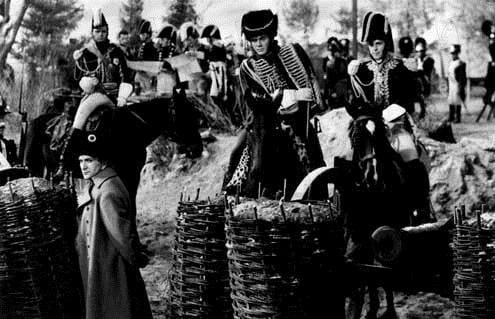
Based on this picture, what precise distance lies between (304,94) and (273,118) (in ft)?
2.05

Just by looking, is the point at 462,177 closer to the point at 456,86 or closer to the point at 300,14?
the point at 456,86

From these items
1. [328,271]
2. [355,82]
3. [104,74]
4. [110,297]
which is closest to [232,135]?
[104,74]

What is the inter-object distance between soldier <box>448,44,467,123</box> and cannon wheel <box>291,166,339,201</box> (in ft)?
48.4

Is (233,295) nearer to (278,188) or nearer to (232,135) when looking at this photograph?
(278,188)

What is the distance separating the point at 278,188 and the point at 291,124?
2.08ft

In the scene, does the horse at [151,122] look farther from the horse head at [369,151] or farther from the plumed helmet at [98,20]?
the plumed helmet at [98,20]

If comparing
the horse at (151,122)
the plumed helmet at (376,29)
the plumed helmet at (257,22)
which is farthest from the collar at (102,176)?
the plumed helmet at (376,29)

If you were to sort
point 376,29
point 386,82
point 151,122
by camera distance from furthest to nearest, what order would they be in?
point 151,122
point 376,29
point 386,82

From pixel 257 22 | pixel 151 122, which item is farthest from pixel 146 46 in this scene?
pixel 257 22

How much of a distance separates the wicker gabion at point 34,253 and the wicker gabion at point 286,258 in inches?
61.2

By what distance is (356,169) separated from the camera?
660cm

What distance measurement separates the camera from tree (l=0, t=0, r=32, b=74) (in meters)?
18.8

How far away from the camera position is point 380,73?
26.0 feet

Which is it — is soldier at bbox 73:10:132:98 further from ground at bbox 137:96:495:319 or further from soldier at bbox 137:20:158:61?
soldier at bbox 137:20:158:61
